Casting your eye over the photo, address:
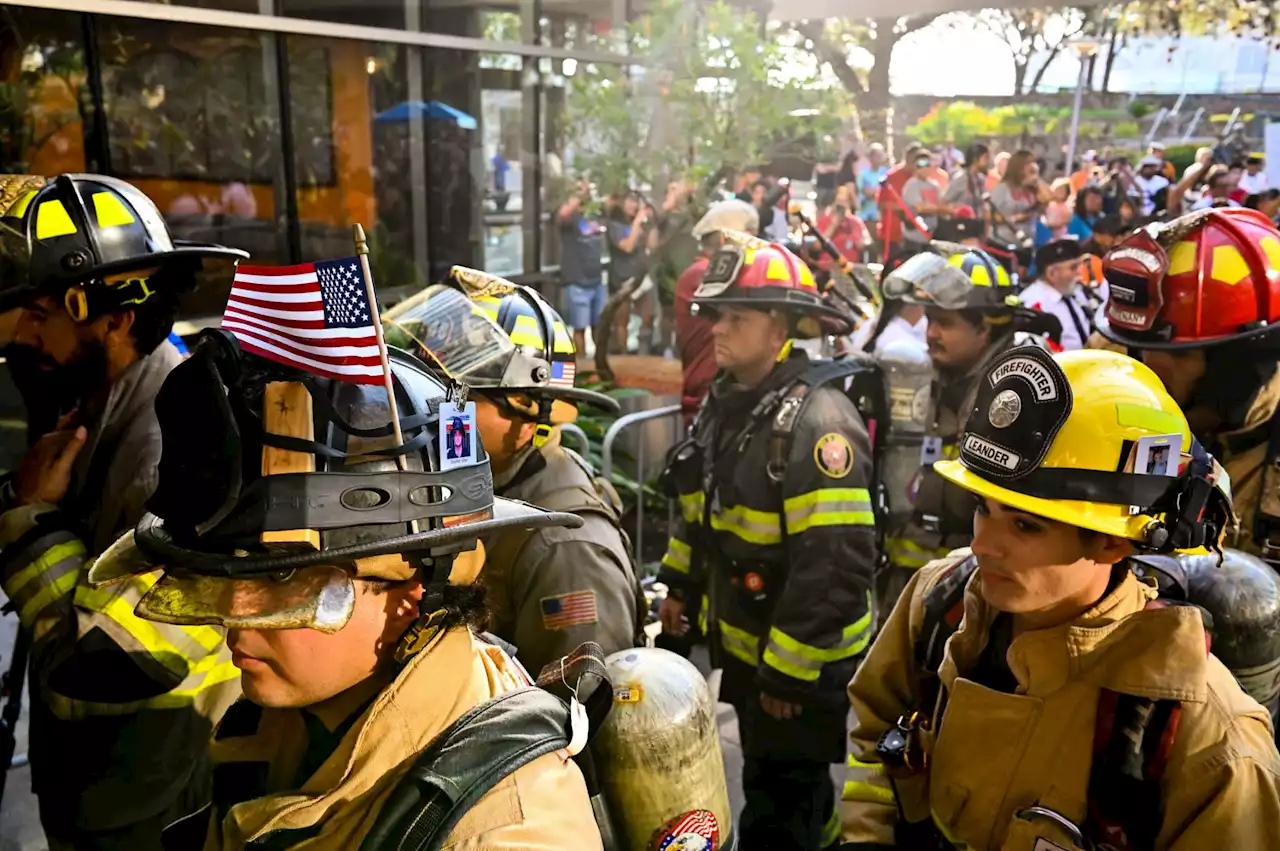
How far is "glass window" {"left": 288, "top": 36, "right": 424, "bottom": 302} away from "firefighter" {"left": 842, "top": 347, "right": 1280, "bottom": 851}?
7.52 metres

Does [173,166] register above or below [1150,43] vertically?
below

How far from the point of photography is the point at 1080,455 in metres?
2.09

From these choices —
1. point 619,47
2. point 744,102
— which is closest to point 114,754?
point 744,102

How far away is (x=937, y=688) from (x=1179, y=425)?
2.84ft

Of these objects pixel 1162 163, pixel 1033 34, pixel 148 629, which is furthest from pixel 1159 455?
pixel 1033 34

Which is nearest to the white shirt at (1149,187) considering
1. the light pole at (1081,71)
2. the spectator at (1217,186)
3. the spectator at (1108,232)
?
the spectator at (1217,186)

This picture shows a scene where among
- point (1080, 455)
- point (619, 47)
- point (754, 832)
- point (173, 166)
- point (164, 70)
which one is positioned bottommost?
point (754, 832)

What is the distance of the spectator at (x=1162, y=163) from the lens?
1312 cm

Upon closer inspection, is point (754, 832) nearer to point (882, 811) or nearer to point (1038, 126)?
point (882, 811)

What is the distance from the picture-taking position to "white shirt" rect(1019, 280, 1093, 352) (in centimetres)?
705

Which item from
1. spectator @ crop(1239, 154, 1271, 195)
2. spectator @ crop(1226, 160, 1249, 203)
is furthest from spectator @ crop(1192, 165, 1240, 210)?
spectator @ crop(1239, 154, 1271, 195)

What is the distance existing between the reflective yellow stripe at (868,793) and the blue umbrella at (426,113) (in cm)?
866

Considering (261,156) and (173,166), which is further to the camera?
(261,156)

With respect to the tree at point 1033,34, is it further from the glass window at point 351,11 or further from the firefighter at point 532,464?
the firefighter at point 532,464
